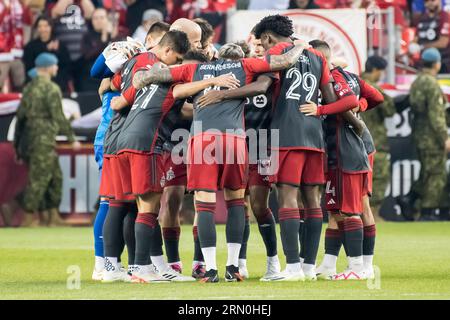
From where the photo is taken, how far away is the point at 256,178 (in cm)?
1037

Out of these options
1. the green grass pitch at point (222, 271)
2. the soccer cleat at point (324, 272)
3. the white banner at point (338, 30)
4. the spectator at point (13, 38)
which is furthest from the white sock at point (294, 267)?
the spectator at point (13, 38)

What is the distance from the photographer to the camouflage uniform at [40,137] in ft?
59.5

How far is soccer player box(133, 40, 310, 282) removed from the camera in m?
9.62

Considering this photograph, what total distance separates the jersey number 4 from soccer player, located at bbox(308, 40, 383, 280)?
180mm

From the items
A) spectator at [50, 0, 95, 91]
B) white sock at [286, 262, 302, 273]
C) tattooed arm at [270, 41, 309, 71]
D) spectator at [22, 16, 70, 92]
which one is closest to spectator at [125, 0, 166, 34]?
spectator at [50, 0, 95, 91]

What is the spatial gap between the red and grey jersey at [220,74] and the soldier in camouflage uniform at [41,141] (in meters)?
8.55

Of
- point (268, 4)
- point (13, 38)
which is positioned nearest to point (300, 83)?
point (268, 4)

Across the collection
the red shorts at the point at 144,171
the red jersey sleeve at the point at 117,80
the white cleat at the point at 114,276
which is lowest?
the white cleat at the point at 114,276

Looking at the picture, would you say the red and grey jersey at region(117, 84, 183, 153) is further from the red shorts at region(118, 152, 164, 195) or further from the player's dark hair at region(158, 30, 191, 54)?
the player's dark hair at region(158, 30, 191, 54)

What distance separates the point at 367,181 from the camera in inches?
421

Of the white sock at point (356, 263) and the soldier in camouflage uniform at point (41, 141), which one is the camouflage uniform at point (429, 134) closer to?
the soldier in camouflage uniform at point (41, 141)

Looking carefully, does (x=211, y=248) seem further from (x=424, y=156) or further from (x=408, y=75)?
(x=408, y=75)

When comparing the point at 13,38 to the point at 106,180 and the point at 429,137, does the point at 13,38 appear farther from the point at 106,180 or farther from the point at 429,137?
the point at 106,180

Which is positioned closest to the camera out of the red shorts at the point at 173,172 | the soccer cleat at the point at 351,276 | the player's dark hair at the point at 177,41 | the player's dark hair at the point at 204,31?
the player's dark hair at the point at 177,41
